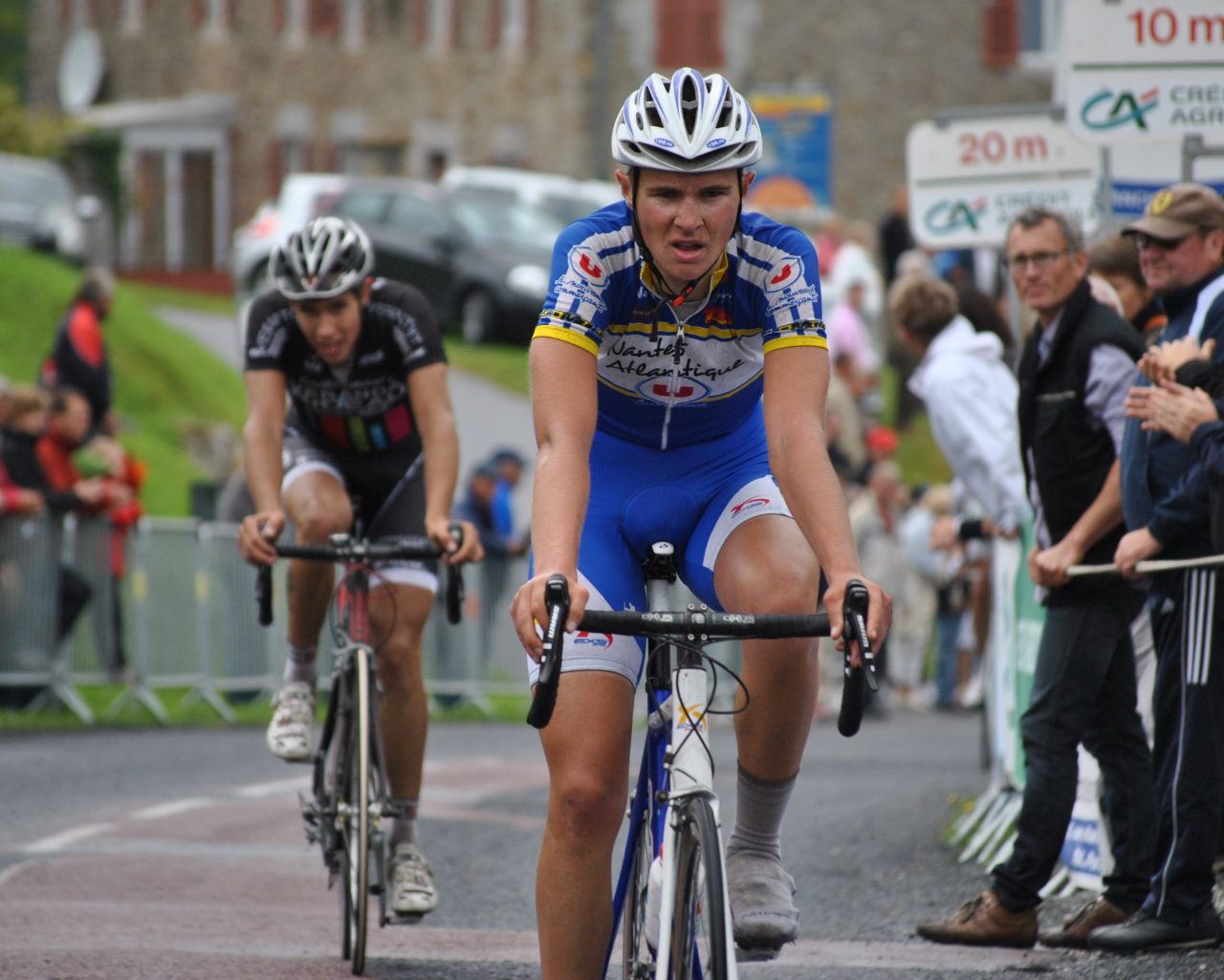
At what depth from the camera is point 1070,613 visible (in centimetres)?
778

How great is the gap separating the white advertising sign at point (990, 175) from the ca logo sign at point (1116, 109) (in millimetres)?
2211

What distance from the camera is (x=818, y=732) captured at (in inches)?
727

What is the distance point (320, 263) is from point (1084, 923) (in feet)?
11.0

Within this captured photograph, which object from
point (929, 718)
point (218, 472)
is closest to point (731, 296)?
point (929, 718)

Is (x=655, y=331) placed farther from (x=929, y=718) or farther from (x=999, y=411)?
(x=929, y=718)

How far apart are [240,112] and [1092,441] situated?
162 ft

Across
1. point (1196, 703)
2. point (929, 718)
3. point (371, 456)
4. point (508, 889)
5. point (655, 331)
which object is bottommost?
point (929, 718)

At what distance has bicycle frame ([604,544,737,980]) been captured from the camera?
500 centimetres

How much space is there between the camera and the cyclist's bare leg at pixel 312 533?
8.22 m

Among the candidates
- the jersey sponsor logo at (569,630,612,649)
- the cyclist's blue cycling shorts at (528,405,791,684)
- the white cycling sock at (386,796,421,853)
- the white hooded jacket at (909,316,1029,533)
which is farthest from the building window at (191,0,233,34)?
the jersey sponsor logo at (569,630,612,649)

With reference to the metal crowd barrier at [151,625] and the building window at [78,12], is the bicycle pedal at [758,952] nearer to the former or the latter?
the metal crowd barrier at [151,625]

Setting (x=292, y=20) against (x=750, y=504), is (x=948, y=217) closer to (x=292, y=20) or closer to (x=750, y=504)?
(x=750, y=504)

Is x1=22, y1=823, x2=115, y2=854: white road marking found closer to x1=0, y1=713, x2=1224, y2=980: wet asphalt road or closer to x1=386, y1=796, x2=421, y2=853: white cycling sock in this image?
x1=0, y1=713, x2=1224, y2=980: wet asphalt road

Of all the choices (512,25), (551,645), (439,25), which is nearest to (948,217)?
(551,645)
